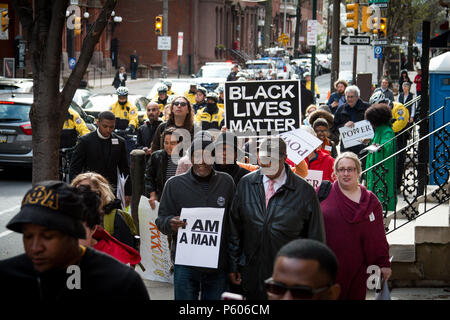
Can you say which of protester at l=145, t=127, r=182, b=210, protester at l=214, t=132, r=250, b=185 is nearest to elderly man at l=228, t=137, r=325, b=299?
protester at l=214, t=132, r=250, b=185

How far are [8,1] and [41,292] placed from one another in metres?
41.6

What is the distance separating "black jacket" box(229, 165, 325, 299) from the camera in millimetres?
5914

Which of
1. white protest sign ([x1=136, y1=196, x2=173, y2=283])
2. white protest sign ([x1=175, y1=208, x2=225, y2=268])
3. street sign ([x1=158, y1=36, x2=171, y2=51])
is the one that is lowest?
white protest sign ([x1=136, y1=196, x2=173, y2=283])

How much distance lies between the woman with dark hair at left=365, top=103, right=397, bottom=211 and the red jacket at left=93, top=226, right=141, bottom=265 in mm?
5007

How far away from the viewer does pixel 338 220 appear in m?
6.39

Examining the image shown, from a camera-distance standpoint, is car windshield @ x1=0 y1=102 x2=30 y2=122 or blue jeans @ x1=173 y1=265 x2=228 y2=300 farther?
car windshield @ x1=0 y1=102 x2=30 y2=122

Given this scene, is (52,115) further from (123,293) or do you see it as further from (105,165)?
(123,293)

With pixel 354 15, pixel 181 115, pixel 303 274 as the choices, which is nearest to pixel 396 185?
pixel 181 115

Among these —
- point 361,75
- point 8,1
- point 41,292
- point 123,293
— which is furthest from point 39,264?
point 8,1

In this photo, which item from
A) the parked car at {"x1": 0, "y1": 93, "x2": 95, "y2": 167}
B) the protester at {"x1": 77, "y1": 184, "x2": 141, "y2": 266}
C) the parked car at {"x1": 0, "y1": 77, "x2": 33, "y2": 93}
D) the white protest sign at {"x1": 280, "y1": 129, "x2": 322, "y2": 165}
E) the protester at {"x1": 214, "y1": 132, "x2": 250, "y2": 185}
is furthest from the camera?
the parked car at {"x1": 0, "y1": 77, "x2": 33, "y2": 93}

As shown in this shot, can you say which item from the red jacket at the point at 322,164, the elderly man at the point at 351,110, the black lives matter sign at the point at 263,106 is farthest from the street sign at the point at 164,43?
the red jacket at the point at 322,164

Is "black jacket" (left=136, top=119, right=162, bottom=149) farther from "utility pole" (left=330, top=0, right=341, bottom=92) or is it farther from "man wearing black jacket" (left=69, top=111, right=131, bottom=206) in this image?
"utility pole" (left=330, top=0, right=341, bottom=92)

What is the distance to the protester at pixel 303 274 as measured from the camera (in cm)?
337

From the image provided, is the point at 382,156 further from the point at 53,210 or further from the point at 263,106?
the point at 53,210
